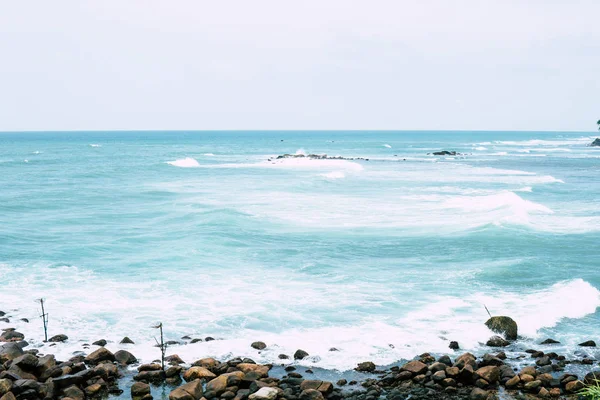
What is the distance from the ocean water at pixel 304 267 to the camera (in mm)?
19828

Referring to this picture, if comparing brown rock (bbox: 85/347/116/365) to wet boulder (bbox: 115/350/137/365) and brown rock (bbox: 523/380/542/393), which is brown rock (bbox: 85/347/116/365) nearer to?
wet boulder (bbox: 115/350/137/365)

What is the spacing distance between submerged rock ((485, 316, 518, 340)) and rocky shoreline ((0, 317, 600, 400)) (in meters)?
1.66

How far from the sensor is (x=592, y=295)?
23.2 metres

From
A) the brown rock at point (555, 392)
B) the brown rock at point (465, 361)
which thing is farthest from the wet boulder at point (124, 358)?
the brown rock at point (555, 392)

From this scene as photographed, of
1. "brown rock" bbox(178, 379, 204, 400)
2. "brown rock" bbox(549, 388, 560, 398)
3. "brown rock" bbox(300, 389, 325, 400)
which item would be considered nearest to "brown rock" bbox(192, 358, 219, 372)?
"brown rock" bbox(178, 379, 204, 400)

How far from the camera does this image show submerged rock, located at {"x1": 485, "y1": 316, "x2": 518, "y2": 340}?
19281mm

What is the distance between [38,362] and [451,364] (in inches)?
432

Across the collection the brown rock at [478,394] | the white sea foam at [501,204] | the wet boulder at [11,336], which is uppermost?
Result: the white sea foam at [501,204]

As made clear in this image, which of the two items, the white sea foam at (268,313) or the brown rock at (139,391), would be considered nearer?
the brown rock at (139,391)

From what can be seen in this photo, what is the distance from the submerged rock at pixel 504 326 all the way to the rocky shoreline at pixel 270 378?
166cm

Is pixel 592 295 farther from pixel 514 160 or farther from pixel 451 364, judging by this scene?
pixel 514 160

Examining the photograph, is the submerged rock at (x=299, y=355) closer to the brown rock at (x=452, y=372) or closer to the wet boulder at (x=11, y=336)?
the brown rock at (x=452, y=372)

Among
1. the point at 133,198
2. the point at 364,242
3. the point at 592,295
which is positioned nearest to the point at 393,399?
the point at 592,295

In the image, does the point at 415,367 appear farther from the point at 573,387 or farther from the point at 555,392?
the point at 573,387
